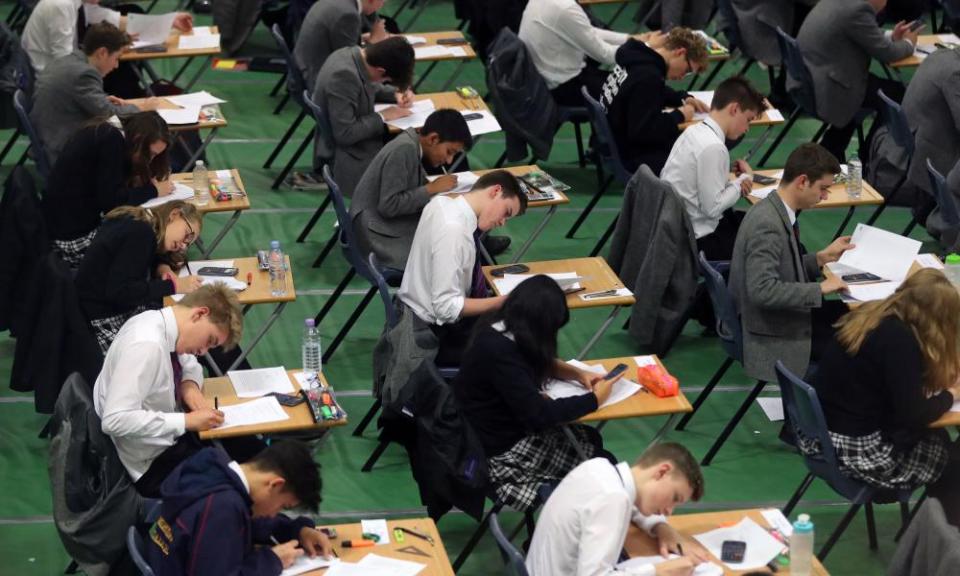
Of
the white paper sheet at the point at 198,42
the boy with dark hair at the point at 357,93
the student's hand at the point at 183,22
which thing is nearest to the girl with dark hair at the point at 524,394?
the boy with dark hair at the point at 357,93

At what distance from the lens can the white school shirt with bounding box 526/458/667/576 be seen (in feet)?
14.8

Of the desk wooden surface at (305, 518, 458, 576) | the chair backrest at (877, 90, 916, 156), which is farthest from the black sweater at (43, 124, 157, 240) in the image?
the chair backrest at (877, 90, 916, 156)

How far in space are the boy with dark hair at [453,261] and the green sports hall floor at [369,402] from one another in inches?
27.9

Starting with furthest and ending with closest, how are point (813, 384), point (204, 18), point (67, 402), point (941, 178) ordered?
point (204, 18)
point (941, 178)
point (813, 384)
point (67, 402)

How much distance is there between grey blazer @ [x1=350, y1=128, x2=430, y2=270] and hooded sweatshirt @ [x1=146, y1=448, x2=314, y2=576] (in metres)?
2.60

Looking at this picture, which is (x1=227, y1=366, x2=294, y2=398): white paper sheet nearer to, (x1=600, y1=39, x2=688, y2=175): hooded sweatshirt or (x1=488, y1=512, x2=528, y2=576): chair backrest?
(x1=488, y1=512, x2=528, y2=576): chair backrest

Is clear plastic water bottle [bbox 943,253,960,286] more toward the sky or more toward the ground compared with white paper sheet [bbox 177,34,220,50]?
more toward the sky

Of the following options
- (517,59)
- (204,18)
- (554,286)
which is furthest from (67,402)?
(204,18)

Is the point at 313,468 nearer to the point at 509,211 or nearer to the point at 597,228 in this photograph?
the point at 509,211

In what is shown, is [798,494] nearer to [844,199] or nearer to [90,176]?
[844,199]

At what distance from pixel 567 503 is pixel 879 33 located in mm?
5348

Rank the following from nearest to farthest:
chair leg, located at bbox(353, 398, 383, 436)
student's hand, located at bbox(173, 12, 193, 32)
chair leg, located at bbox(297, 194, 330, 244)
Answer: chair leg, located at bbox(353, 398, 383, 436) < chair leg, located at bbox(297, 194, 330, 244) < student's hand, located at bbox(173, 12, 193, 32)

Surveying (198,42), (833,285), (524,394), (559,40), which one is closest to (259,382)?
(524,394)

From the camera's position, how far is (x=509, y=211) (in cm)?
639
